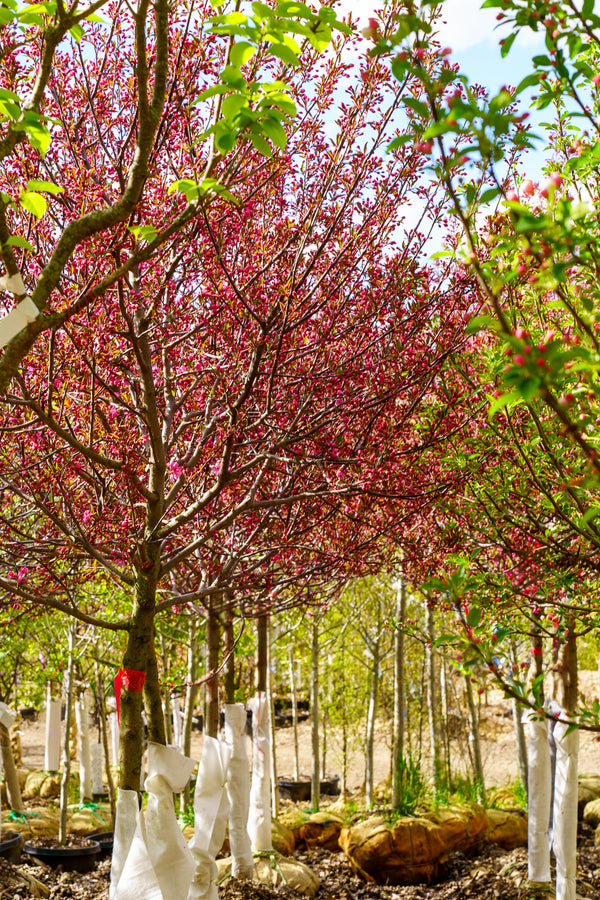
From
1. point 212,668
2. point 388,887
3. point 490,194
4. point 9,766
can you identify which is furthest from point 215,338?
point 9,766

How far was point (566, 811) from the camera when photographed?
6.73 m

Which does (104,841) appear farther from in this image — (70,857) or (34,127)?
(34,127)

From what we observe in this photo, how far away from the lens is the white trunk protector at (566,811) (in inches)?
258

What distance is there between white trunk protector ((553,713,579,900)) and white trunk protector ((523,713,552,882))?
501 mm

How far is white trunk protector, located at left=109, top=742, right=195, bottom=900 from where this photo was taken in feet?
14.2

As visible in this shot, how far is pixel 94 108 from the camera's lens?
15.2 ft

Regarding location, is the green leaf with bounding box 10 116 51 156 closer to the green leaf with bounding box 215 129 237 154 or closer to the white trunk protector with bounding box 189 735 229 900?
the green leaf with bounding box 215 129 237 154

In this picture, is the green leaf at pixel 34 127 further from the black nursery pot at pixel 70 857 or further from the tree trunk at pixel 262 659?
the black nursery pot at pixel 70 857

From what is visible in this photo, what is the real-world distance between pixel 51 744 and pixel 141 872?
15664mm

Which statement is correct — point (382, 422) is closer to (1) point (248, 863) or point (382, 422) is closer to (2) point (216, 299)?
(2) point (216, 299)

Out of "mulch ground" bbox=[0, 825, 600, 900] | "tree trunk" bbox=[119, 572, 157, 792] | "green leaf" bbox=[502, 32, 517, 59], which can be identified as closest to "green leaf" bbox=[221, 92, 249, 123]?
"green leaf" bbox=[502, 32, 517, 59]

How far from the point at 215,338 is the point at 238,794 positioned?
4.44 metres

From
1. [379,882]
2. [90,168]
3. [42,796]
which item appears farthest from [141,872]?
[42,796]

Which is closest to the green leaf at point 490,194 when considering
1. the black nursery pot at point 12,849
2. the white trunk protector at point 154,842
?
the white trunk protector at point 154,842
